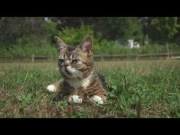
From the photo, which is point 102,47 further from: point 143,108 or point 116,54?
point 143,108

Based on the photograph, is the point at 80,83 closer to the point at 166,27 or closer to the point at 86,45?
the point at 86,45

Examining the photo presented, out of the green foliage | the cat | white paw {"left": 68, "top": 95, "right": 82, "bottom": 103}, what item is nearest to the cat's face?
the cat

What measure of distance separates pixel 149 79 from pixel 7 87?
3.14m

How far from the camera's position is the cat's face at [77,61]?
2.89m

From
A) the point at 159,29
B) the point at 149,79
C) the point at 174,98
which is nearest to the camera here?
the point at 174,98

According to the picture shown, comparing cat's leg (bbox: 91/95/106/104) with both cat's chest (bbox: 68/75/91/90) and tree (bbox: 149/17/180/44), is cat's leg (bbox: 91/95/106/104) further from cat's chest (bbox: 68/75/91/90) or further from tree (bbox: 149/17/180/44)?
tree (bbox: 149/17/180/44)

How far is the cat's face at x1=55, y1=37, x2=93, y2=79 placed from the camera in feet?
9.50

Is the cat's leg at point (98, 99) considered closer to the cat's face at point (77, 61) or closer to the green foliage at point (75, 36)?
the cat's face at point (77, 61)

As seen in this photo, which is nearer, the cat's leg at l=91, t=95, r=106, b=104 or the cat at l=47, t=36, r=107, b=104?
the cat's leg at l=91, t=95, r=106, b=104

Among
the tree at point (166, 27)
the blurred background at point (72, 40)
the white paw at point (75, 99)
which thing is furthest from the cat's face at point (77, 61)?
the tree at point (166, 27)

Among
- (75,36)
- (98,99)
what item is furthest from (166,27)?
(98,99)

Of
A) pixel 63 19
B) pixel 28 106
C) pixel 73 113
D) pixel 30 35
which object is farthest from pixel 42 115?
pixel 63 19

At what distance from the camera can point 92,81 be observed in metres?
3.04

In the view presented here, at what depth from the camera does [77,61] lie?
2.95 metres
